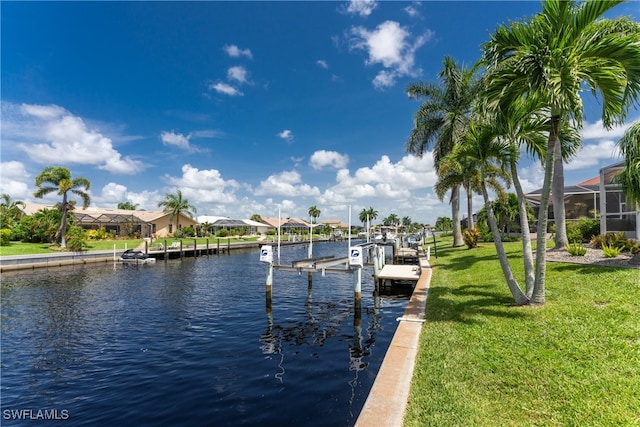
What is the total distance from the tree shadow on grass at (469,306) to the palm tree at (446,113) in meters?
17.9

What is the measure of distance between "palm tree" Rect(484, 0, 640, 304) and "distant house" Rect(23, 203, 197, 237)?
212 ft

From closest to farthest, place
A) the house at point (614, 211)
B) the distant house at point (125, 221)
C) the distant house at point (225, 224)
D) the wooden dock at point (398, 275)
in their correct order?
1. the house at point (614, 211)
2. the wooden dock at point (398, 275)
3. the distant house at point (125, 221)
4. the distant house at point (225, 224)

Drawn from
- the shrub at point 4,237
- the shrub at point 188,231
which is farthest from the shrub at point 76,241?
the shrub at point 188,231

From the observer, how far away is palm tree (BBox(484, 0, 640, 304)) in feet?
27.2

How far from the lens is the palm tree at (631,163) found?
504 inches

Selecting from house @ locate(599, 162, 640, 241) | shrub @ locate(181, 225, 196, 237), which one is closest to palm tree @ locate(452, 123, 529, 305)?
house @ locate(599, 162, 640, 241)

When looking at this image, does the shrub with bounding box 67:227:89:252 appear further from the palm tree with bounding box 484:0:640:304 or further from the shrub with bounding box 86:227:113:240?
the palm tree with bounding box 484:0:640:304

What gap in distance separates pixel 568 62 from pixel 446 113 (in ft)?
77.3

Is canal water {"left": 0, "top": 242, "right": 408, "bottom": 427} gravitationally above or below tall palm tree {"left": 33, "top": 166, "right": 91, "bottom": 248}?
below

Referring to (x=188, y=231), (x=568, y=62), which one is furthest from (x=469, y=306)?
(x=188, y=231)

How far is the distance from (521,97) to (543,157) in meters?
2.84

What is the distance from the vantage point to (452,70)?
30031 mm

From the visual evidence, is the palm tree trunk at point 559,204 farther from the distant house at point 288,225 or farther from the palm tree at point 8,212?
the distant house at point 288,225

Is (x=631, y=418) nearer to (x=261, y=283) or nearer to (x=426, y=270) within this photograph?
(x=426, y=270)
